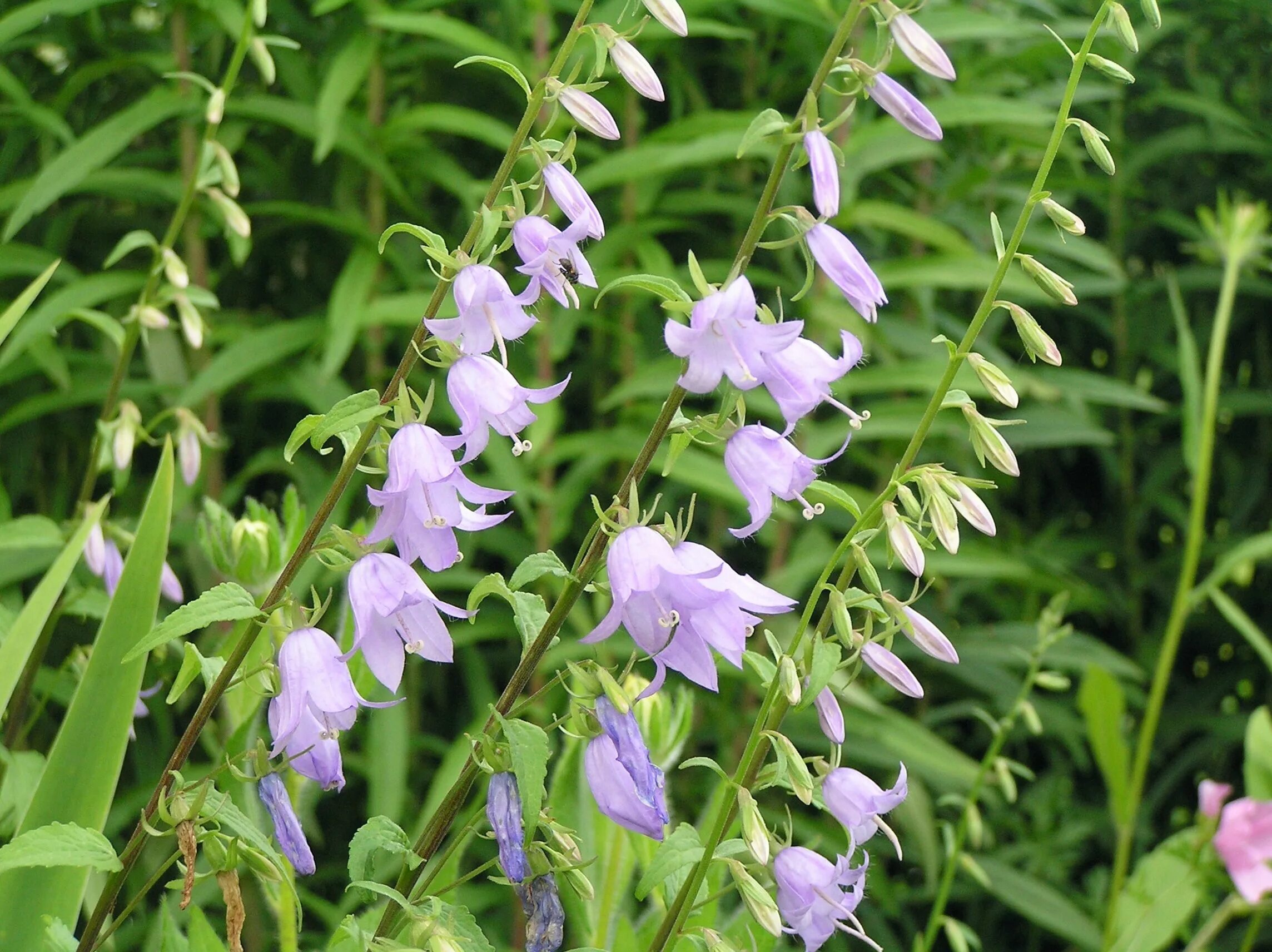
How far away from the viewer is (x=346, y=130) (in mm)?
1188

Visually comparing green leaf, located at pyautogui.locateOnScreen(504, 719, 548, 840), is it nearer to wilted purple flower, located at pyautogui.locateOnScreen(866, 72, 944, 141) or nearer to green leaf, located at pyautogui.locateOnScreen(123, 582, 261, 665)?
green leaf, located at pyautogui.locateOnScreen(123, 582, 261, 665)

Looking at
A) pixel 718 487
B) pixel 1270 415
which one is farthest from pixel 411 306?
pixel 1270 415

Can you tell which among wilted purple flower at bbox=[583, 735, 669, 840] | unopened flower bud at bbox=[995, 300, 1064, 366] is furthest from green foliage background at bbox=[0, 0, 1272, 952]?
unopened flower bud at bbox=[995, 300, 1064, 366]

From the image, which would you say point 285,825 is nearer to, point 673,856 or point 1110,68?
point 673,856

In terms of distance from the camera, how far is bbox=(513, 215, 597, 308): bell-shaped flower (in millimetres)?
450

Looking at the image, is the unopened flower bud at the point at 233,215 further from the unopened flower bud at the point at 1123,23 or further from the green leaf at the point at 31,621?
the unopened flower bud at the point at 1123,23

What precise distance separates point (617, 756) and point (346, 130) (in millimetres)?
871

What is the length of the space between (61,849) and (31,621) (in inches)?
6.0

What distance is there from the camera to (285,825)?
19.1 inches

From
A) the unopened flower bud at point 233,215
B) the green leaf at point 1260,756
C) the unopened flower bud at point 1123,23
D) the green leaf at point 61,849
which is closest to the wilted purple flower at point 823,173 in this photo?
the unopened flower bud at point 1123,23

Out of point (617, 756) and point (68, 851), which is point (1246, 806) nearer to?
point (617, 756)

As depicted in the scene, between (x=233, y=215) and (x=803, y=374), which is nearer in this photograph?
(x=803, y=374)

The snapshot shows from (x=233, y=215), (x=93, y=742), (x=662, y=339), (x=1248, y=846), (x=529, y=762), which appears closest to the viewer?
(x=529, y=762)

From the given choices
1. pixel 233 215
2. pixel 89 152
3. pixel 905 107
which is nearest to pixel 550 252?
pixel 905 107
